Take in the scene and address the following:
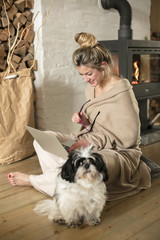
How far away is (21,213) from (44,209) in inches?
5.2

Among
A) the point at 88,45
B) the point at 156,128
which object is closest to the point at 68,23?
the point at 88,45

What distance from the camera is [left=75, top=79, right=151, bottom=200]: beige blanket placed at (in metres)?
1.73

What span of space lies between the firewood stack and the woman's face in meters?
0.83

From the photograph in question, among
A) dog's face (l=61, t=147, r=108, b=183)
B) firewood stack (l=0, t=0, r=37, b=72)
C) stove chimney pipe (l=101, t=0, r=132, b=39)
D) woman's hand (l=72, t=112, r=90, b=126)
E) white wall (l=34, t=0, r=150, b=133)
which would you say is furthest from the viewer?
stove chimney pipe (l=101, t=0, r=132, b=39)

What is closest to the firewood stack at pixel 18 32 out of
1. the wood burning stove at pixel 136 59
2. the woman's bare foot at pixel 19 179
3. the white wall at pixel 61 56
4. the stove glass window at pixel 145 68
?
the white wall at pixel 61 56

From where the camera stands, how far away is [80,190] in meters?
1.39

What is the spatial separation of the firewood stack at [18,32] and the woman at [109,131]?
0.86 m

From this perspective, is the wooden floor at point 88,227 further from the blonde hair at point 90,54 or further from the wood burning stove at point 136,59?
the wood burning stove at point 136,59

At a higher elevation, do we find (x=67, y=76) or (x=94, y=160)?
(x=67, y=76)

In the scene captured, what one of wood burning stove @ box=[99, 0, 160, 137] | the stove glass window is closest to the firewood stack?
wood burning stove @ box=[99, 0, 160, 137]

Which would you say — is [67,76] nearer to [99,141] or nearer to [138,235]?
[99,141]

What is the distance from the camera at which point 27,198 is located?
1763 millimetres

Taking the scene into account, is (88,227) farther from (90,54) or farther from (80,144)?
(90,54)

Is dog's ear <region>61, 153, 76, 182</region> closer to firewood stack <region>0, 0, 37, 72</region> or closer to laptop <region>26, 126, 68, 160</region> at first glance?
laptop <region>26, 126, 68, 160</region>
